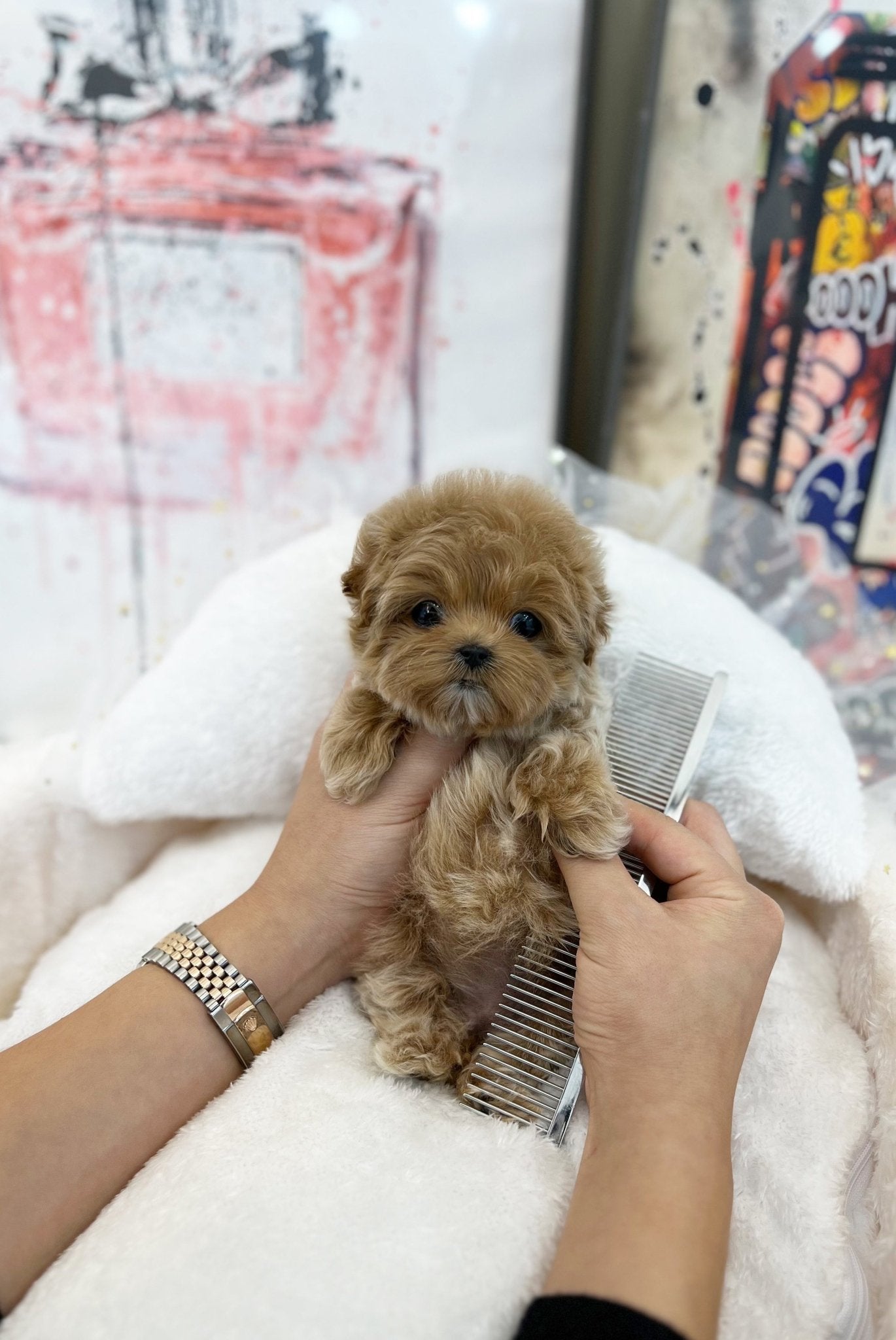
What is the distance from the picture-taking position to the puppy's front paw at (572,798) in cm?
93

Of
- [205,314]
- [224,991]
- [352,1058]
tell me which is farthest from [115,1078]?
[205,314]

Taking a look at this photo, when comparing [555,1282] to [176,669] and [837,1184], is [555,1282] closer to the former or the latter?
[837,1184]

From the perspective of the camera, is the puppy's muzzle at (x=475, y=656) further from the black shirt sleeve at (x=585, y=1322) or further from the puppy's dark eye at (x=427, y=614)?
the black shirt sleeve at (x=585, y=1322)

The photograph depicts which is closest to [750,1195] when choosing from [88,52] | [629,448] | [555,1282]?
[555,1282]

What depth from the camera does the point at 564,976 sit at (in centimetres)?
102

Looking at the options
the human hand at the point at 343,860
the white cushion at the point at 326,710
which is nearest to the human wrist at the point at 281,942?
the human hand at the point at 343,860

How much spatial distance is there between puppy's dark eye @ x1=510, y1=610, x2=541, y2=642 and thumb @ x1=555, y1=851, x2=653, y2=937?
257 mm

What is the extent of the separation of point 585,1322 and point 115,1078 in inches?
22.5

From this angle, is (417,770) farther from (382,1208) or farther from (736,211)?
(736,211)

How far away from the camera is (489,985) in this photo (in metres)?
1.07

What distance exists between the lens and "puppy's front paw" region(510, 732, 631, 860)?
36.5 inches

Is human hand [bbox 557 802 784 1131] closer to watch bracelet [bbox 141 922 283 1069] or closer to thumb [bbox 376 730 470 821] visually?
thumb [bbox 376 730 470 821]

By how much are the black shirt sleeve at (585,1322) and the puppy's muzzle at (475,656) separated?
0.58 meters

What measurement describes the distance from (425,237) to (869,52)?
2.52 ft
